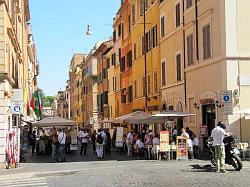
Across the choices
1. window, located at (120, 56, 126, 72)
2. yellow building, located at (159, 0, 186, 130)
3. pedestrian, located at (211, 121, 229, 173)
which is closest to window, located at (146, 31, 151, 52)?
yellow building, located at (159, 0, 186, 130)

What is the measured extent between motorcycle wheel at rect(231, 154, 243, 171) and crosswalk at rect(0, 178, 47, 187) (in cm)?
686

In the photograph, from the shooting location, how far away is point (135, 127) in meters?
48.3

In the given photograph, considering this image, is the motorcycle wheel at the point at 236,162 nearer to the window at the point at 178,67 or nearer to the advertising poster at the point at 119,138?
the window at the point at 178,67

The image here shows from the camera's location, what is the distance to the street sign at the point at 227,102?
25.3 metres

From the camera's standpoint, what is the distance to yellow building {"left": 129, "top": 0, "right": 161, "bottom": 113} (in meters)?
40.9

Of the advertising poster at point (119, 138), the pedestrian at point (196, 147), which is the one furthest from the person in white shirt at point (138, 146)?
the advertising poster at point (119, 138)

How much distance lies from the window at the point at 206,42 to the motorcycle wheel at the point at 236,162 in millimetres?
8918

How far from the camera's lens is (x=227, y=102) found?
25.4 m

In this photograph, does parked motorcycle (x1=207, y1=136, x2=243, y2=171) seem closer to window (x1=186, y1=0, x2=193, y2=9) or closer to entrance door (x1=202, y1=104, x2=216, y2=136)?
entrance door (x1=202, y1=104, x2=216, y2=136)

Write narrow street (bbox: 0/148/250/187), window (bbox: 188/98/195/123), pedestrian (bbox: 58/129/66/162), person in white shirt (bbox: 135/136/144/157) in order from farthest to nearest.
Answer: window (bbox: 188/98/195/123), person in white shirt (bbox: 135/136/144/157), pedestrian (bbox: 58/129/66/162), narrow street (bbox: 0/148/250/187)

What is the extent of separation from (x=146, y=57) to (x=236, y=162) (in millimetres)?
24387

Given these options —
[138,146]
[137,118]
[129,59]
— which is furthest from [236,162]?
[129,59]

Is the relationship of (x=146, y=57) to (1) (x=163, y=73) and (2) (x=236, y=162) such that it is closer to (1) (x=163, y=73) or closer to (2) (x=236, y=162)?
(1) (x=163, y=73)

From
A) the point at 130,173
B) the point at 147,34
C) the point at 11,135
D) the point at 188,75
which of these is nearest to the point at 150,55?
the point at 147,34
